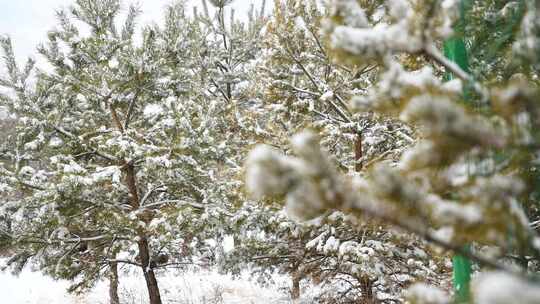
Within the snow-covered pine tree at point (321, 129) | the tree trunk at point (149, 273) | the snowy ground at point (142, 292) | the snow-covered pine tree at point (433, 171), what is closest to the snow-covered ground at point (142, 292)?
the snowy ground at point (142, 292)

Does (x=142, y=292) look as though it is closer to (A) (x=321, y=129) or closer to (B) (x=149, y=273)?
(B) (x=149, y=273)

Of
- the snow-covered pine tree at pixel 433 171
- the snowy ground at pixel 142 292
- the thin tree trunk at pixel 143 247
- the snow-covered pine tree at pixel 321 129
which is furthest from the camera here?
the snowy ground at pixel 142 292

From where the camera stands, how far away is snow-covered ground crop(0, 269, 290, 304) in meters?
10.2

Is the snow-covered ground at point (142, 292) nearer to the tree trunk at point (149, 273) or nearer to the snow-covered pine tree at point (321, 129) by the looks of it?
the tree trunk at point (149, 273)

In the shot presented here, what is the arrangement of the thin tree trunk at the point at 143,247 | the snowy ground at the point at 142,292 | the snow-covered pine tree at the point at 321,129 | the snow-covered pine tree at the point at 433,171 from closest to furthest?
the snow-covered pine tree at the point at 433,171, the snow-covered pine tree at the point at 321,129, the thin tree trunk at the point at 143,247, the snowy ground at the point at 142,292

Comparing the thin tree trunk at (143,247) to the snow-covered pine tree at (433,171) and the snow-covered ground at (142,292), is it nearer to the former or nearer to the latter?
the snow-covered ground at (142,292)

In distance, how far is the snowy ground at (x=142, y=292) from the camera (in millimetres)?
10180

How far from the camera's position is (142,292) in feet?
36.8

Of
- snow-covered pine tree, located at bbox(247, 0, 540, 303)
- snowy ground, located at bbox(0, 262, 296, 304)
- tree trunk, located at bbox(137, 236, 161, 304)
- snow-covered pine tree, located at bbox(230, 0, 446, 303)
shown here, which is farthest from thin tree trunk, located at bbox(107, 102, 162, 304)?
snow-covered pine tree, located at bbox(247, 0, 540, 303)

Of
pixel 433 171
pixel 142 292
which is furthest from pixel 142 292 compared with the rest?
pixel 433 171

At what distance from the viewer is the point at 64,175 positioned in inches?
223

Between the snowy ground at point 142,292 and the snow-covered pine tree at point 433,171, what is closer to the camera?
the snow-covered pine tree at point 433,171

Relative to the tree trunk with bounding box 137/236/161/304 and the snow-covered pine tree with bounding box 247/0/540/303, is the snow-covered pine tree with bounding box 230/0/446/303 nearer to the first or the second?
the tree trunk with bounding box 137/236/161/304

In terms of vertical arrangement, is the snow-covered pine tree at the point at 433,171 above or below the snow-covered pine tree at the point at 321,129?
below
